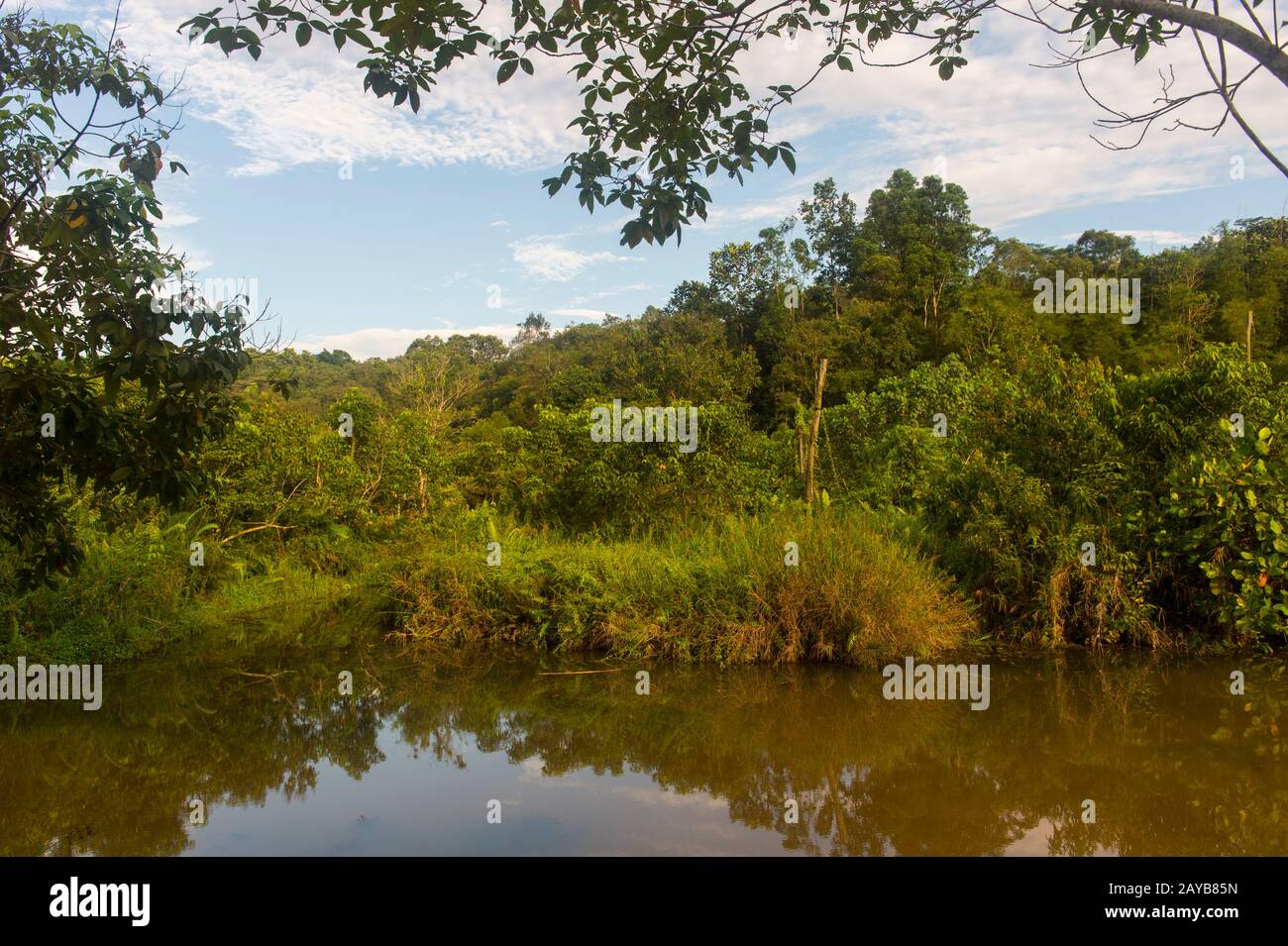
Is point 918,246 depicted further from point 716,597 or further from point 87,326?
point 87,326

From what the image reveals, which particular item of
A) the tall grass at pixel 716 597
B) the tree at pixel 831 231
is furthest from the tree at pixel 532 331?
the tall grass at pixel 716 597

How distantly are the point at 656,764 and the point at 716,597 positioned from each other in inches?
96.9

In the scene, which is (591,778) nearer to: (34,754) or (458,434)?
(34,754)

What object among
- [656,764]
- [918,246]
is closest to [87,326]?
[656,764]

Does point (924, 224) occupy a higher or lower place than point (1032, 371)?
higher

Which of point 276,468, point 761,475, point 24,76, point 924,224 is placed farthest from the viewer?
point 924,224

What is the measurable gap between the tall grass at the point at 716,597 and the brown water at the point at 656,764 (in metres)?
0.34

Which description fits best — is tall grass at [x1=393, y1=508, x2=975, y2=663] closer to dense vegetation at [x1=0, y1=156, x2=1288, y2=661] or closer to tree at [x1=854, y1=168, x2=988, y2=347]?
dense vegetation at [x1=0, y1=156, x2=1288, y2=661]

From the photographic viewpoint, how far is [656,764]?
5461 millimetres

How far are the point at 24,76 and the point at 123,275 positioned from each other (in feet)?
4.28

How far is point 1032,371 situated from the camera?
8.81 metres

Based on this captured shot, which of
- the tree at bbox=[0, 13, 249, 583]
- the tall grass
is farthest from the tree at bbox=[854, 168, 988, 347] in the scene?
the tree at bbox=[0, 13, 249, 583]

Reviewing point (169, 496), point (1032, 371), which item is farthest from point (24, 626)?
point (1032, 371)

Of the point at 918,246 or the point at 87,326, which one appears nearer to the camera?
the point at 87,326
